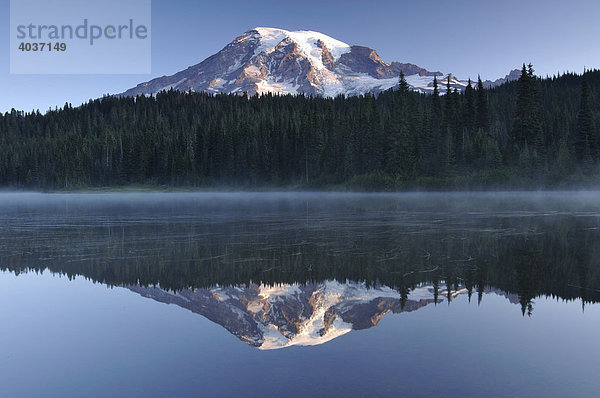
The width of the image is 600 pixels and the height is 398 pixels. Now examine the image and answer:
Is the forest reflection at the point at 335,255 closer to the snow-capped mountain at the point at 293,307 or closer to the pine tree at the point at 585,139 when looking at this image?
the snow-capped mountain at the point at 293,307

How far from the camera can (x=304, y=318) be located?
447 inches

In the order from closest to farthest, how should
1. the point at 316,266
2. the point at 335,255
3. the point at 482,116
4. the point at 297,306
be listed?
the point at 297,306 → the point at 316,266 → the point at 335,255 → the point at 482,116

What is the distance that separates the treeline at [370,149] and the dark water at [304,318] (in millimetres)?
71258

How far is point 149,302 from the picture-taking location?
13.0 meters

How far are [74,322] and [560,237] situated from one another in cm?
2116

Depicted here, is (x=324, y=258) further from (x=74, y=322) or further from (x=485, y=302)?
(x=74, y=322)

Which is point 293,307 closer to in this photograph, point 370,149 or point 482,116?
point 370,149

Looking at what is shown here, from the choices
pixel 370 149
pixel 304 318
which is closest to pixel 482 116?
pixel 370 149

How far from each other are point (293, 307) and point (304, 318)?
0.91 m

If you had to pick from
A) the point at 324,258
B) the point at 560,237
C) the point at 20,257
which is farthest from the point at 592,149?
the point at 20,257

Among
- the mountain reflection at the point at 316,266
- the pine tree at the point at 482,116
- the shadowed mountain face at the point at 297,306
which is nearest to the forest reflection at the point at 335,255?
the mountain reflection at the point at 316,266

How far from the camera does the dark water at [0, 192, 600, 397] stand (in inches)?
299

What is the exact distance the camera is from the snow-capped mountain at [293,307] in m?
10.3

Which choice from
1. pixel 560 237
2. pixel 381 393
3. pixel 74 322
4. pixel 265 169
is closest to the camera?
pixel 381 393
